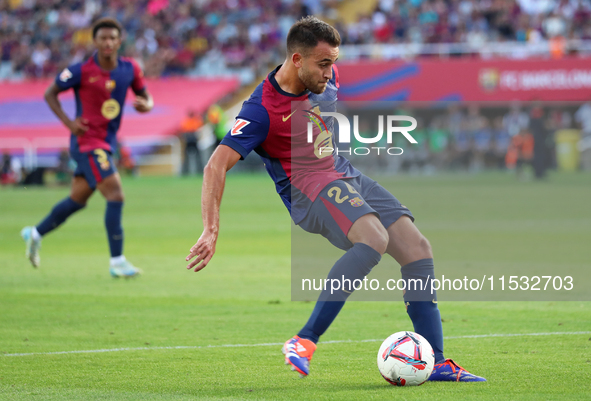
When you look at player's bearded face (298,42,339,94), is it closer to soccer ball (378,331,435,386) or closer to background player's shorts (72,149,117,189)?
soccer ball (378,331,435,386)

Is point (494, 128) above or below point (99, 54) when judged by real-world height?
below

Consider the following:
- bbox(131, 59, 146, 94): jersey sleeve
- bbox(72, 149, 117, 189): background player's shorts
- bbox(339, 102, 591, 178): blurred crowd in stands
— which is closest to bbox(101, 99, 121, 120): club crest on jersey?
bbox(131, 59, 146, 94): jersey sleeve

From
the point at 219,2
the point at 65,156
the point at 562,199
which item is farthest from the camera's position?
the point at 219,2

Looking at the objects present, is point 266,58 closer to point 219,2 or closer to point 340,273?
point 219,2

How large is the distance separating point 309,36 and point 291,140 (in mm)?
662

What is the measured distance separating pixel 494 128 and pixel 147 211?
17908mm

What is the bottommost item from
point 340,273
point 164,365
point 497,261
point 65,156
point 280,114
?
point 65,156

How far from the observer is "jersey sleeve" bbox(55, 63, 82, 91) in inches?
392

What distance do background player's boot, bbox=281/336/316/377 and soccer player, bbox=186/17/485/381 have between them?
0.02m

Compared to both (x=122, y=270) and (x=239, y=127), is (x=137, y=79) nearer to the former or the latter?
(x=122, y=270)

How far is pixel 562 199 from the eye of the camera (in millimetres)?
20266

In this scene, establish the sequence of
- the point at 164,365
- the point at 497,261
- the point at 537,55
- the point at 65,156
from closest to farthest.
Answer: the point at 164,365 < the point at 497,261 < the point at 65,156 < the point at 537,55

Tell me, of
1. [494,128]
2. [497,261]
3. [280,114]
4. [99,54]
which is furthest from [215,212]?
[494,128]

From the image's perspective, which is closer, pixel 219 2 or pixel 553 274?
pixel 553 274
